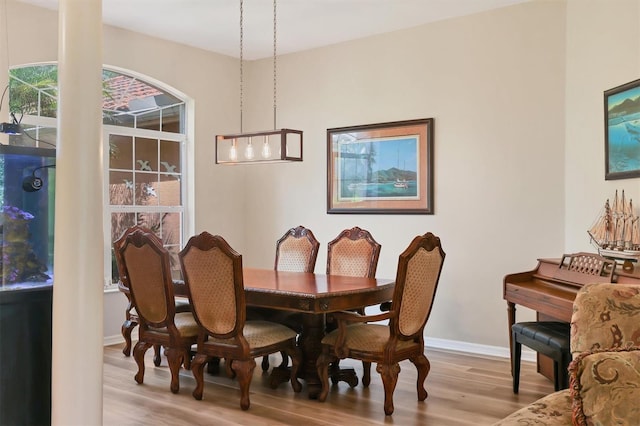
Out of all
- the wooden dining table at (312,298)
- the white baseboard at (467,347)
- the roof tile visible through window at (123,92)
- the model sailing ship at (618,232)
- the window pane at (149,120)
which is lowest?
the white baseboard at (467,347)

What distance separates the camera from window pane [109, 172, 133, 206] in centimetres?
595

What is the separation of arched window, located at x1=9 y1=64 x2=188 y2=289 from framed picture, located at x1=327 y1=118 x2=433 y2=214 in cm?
168

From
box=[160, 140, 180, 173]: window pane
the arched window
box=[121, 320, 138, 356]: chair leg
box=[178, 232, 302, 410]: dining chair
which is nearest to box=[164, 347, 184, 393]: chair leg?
box=[178, 232, 302, 410]: dining chair

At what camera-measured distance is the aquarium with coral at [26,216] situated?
2.71m

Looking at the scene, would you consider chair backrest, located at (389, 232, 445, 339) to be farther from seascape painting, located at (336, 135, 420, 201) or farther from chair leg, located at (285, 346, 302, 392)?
seascape painting, located at (336, 135, 420, 201)

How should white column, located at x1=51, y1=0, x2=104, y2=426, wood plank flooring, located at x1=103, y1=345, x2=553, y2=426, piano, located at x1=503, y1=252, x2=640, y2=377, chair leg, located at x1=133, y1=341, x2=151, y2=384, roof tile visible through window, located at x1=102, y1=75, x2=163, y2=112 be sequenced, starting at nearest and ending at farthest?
white column, located at x1=51, y1=0, x2=104, y2=426 → piano, located at x1=503, y1=252, x2=640, y2=377 → wood plank flooring, located at x1=103, y1=345, x2=553, y2=426 → chair leg, located at x1=133, y1=341, x2=151, y2=384 → roof tile visible through window, located at x1=102, y1=75, x2=163, y2=112

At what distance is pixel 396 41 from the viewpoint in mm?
5883

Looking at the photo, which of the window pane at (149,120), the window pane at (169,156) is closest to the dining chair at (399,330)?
the window pane at (169,156)

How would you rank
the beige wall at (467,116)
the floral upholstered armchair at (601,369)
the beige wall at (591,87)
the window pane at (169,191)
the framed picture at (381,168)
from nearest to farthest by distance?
the floral upholstered armchair at (601,369), the beige wall at (591,87), the beige wall at (467,116), the framed picture at (381,168), the window pane at (169,191)

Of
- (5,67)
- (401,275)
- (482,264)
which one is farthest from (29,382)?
(482,264)

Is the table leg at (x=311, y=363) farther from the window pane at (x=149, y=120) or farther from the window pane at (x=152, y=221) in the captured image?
the window pane at (x=149, y=120)

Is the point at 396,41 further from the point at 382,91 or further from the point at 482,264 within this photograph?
the point at 482,264

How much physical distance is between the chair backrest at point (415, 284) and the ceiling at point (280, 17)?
2.35m

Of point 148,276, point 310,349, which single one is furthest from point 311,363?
point 148,276
